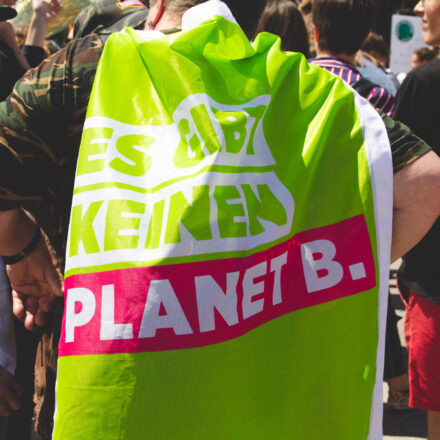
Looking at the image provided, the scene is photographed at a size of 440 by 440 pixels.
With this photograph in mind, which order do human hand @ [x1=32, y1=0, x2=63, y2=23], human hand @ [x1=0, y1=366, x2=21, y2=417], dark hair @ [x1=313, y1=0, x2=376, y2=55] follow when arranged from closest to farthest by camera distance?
human hand @ [x1=0, y1=366, x2=21, y2=417], dark hair @ [x1=313, y1=0, x2=376, y2=55], human hand @ [x1=32, y1=0, x2=63, y2=23]

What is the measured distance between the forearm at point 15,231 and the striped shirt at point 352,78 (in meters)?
1.65

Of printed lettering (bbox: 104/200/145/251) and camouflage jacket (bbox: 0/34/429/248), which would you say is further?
camouflage jacket (bbox: 0/34/429/248)

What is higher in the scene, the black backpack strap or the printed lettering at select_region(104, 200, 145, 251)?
the printed lettering at select_region(104, 200, 145, 251)

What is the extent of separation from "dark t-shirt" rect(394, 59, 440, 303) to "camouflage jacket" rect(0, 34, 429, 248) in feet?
3.36

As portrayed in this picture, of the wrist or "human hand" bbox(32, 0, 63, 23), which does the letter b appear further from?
"human hand" bbox(32, 0, 63, 23)

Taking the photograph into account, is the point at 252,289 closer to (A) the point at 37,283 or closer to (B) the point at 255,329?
(B) the point at 255,329

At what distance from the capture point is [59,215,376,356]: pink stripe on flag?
1019mm

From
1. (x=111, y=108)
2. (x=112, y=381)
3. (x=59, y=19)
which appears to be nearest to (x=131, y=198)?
(x=111, y=108)

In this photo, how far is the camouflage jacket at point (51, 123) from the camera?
123cm

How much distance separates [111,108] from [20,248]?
52 cm

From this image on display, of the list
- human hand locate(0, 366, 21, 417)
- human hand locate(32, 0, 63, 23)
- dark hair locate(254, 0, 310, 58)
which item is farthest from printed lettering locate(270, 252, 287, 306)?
human hand locate(32, 0, 63, 23)

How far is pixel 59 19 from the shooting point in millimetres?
3707

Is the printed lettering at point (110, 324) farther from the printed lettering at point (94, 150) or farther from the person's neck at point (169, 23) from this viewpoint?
the person's neck at point (169, 23)

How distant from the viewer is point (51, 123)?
1.25 metres
